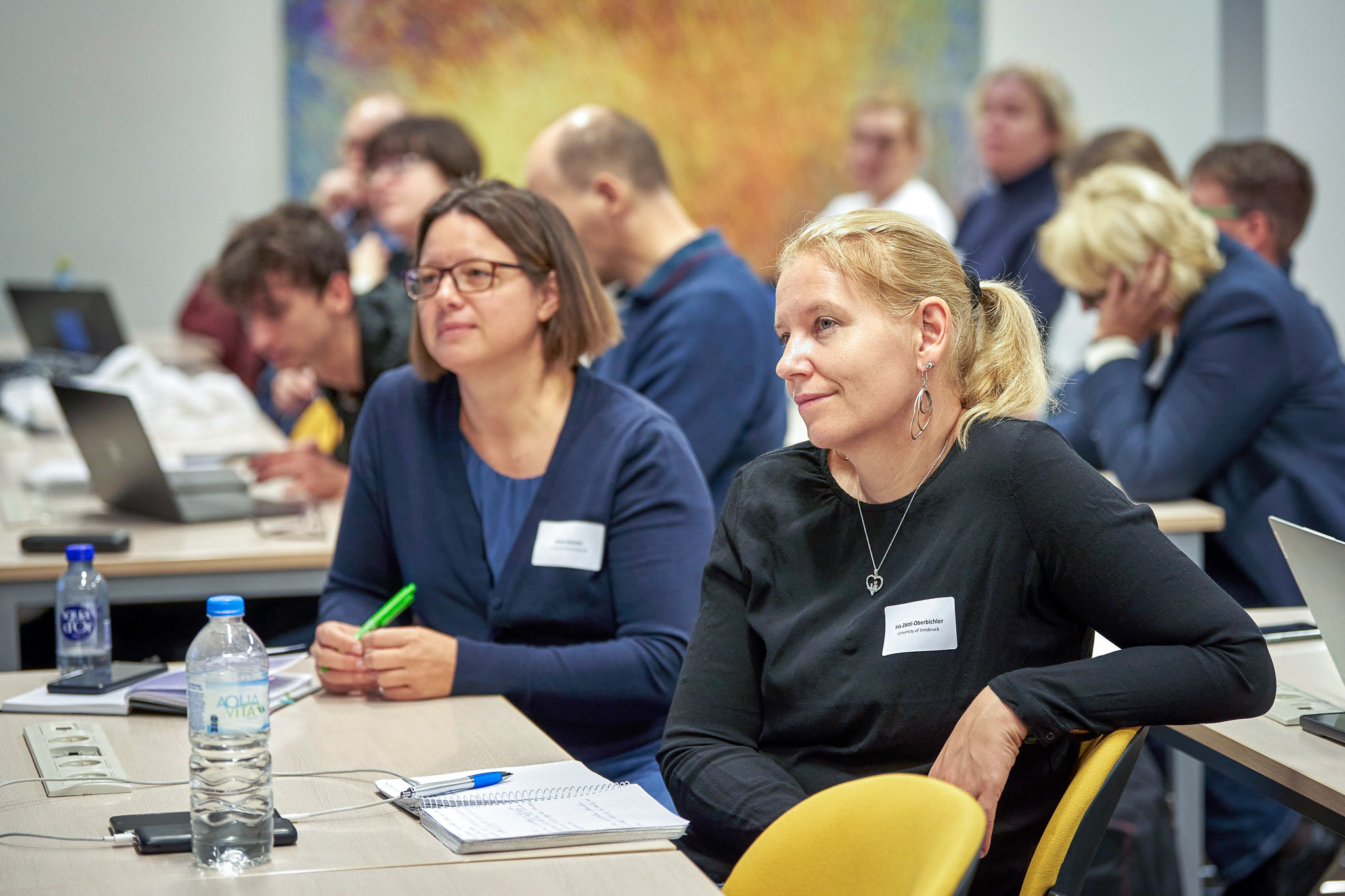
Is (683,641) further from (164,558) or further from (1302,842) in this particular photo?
(1302,842)

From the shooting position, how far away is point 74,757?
5.16ft

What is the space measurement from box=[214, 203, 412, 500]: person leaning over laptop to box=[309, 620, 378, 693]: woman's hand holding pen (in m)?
1.32

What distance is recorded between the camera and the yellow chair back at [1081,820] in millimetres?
1332

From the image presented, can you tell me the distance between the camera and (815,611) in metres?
1.54

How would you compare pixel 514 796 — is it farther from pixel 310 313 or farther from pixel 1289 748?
pixel 310 313

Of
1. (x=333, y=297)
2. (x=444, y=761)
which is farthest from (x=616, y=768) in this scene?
(x=333, y=297)

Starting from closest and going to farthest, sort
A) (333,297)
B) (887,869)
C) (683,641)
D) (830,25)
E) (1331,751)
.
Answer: (887,869)
(1331,751)
(683,641)
(333,297)
(830,25)

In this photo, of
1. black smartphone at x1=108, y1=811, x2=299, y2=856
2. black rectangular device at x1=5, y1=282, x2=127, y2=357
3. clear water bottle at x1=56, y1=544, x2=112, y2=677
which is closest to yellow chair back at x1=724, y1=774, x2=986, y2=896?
black smartphone at x1=108, y1=811, x2=299, y2=856

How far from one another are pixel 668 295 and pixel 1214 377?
1.14 metres

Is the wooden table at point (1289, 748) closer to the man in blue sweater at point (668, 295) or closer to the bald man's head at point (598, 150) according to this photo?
the man in blue sweater at point (668, 295)

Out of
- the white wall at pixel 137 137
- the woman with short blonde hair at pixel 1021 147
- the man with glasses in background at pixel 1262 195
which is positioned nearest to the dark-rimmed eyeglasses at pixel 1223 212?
the man with glasses in background at pixel 1262 195

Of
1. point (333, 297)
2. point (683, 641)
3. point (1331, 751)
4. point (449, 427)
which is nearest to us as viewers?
point (1331, 751)

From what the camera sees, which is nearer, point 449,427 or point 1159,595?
point 1159,595

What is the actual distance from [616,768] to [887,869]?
89 centimetres
